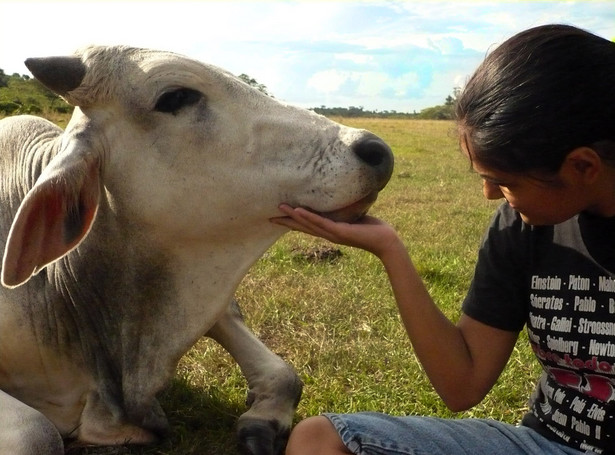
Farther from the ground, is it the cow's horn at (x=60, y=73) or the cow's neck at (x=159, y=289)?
the cow's horn at (x=60, y=73)

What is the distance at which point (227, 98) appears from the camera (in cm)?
238

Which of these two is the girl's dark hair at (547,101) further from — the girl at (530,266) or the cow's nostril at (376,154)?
the cow's nostril at (376,154)

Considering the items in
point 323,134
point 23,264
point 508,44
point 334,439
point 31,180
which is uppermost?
point 508,44

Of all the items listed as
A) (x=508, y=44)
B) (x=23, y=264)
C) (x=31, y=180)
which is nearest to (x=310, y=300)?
(x=31, y=180)

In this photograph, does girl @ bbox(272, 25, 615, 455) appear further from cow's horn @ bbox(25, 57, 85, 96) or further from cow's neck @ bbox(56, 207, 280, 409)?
cow's horn @ bbox(25, 57, 85, 96)

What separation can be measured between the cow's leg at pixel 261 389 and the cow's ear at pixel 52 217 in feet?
3.05

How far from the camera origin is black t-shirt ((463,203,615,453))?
77.5 inches

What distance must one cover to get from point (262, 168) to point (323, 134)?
223 mm

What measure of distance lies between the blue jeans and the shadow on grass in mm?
702

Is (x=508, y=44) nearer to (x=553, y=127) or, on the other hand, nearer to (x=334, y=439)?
(x=553, y=127)

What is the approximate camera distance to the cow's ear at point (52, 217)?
2158 millimetres

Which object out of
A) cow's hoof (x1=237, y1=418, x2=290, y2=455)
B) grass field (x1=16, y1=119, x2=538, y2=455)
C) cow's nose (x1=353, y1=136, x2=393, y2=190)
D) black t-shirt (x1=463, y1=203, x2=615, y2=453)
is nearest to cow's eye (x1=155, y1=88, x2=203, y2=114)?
cow's nose (x1=353, y1=136, x2=393, y2=190)

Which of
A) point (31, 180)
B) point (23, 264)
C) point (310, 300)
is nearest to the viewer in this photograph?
point (23, 264)

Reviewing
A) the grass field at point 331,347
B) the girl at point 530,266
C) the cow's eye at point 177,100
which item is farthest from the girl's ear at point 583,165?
the cow's eye at point 177,100
